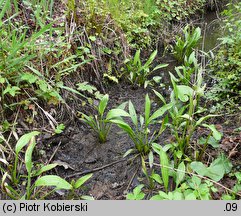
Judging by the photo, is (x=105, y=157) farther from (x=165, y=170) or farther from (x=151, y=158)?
(x=165, y=170)

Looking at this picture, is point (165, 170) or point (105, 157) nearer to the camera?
point (165, 170)

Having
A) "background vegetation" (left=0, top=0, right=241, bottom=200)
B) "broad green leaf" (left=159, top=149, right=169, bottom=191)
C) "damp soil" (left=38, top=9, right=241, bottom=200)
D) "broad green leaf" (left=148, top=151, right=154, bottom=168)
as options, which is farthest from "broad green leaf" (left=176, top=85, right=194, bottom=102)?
"broad green leaf" (left=159, top=149, right=169, bottom=191)

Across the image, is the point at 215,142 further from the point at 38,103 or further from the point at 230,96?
the point at 38,103

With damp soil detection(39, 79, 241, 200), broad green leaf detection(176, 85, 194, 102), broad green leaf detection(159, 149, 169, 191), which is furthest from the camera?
broad green leaf detection(176, 85, 194, 102)

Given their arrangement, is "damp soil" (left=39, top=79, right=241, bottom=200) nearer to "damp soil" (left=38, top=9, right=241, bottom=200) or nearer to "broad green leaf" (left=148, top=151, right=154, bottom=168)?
"damp soil" (left=38, top=9, right=241, bottom=200)

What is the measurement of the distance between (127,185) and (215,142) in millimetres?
768

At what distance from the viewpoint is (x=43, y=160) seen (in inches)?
92.7

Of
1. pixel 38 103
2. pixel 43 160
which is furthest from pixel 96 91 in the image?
pixel 43 160

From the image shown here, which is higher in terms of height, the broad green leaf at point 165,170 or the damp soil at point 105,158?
the broad green leaf at point 165,170

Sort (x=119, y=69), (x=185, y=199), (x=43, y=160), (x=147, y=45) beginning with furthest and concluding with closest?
(x=147, y=45) → (x=119, y=69) → (x=43, y=160) → (x=185, y=199)

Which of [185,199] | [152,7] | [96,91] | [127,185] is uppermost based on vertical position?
[152,7]

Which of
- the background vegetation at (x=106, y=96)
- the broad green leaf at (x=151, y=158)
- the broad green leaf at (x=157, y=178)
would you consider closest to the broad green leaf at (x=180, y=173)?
the background vegetation at (x=106, y=96)

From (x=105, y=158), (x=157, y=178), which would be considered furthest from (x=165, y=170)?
(x=105, y=158)

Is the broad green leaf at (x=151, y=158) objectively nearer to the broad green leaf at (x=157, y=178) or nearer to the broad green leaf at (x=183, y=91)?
the broad green leaf at (x=157, y=178)
